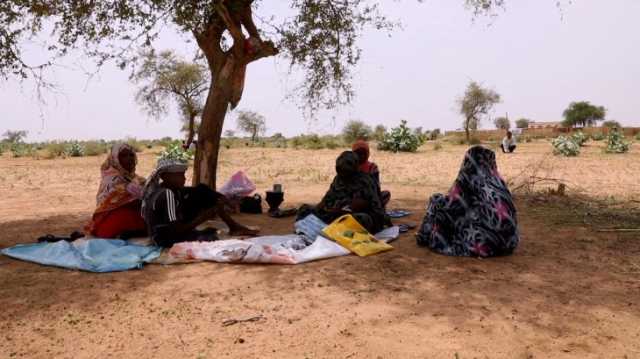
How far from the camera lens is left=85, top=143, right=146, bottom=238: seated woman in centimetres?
625

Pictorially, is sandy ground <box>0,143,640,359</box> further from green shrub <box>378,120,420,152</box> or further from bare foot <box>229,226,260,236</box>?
green shrub <box>378,120,420,152</box>

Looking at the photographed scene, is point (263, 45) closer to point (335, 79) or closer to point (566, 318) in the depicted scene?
point (335, 79)

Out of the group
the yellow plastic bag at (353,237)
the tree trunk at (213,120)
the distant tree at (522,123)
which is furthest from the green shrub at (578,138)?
the distant tree at (522,123)

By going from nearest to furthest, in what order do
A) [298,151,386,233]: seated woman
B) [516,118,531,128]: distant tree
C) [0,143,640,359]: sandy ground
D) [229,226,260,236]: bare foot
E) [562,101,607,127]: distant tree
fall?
[0,143,640,359]: sandy ground → [298,151,386,233]: seated woman → [229,226,260,236]: bare foot → [562,101,607,127]: distant tree → [516,118,531,128]: distant tree

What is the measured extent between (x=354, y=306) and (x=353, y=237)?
1651 mm

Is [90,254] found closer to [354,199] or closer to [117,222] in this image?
[117,222]

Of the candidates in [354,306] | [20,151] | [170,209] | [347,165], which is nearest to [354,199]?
[347,165]

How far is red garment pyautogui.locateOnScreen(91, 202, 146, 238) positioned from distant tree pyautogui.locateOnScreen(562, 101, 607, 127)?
6831 cm

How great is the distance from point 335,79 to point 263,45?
6.12ft

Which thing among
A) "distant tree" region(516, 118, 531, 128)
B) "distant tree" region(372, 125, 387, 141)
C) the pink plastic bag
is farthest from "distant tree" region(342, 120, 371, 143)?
"distant tree" region(516, 118, 531, 128)

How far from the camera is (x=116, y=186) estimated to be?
6.33 m

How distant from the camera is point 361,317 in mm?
3809

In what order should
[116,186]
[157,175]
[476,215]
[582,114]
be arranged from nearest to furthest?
→ [476,215] < [157,175] < [116,186] < [582,114]

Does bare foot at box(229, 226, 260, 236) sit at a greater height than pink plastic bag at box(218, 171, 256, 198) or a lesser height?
lesser
